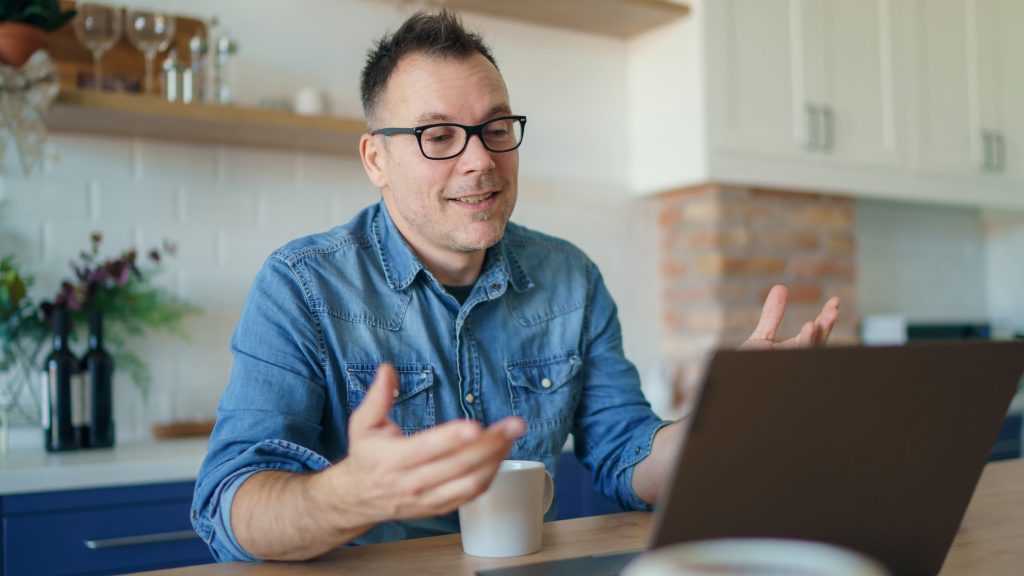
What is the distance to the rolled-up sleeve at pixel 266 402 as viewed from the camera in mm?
1131

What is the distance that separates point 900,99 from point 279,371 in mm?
3036

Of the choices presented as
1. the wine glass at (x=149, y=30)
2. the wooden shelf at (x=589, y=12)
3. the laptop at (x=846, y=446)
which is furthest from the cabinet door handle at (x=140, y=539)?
the wooden shelf at (x=589, y=12)

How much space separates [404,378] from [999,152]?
3.34 metres

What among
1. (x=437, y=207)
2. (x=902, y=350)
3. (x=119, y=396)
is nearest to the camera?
(x=902, y=350)

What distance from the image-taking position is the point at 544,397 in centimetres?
155

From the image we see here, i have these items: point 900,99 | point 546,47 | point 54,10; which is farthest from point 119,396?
point 900,99

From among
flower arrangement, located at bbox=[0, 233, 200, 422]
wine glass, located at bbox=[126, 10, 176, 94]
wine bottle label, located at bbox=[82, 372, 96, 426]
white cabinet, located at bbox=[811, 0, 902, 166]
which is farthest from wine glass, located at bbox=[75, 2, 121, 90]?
white cabinet, located at bbox=[811, 0, 902, 166]

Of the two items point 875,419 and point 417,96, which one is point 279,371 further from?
point 875,419

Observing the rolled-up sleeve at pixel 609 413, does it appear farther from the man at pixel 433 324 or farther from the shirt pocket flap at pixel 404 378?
the shirt pocket flap at pixel 404 378

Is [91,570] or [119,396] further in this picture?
[119,396]

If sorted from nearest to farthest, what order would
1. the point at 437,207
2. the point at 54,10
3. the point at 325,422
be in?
1. the point at 325,422
2. the point at 437,207
3. the point at 54,10

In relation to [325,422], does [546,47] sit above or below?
above

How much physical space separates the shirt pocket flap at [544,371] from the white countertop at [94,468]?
725 millimetres

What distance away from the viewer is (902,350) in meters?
0.68
